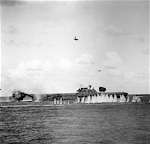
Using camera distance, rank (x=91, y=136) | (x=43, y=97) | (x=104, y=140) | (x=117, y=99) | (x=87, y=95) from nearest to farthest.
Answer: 1. (x=104, y=140)
2. (x=91, y=136)
3. (x=87, y=95)
4. (x=117, y=99)
5. (x=43, y=97)

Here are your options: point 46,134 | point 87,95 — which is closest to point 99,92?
point 87,95

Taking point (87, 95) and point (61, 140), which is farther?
point (87, 95)

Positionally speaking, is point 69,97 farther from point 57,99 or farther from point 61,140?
point 61,140

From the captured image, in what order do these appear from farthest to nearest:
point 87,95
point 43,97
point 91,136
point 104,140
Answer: point 43,97
point 87,95
point 91,136
point 104,140

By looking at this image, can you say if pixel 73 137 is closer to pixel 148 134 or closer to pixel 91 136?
pixel 91 136

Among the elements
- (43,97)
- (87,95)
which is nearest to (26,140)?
(87,95)

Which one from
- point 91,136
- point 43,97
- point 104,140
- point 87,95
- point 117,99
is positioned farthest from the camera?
point 43,97

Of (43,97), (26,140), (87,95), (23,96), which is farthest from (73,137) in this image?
(43,97)

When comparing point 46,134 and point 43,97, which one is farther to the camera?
point 43,97

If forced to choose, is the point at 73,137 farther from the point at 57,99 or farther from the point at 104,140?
the point at 57,99
